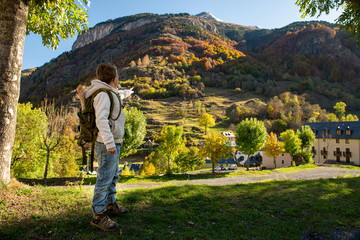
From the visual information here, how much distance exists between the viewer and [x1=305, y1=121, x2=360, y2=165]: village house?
45981 millimetres

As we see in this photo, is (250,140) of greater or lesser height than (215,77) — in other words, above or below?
below

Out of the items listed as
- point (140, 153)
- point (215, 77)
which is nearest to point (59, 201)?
point (140, 153)

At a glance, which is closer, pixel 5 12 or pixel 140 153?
pixel 5 12

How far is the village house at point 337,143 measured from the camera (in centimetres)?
4598

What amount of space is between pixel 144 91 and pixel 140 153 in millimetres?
84694

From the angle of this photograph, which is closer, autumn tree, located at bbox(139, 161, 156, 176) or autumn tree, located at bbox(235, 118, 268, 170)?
autumn tree, located at bbox(235, 118, 268, 170)

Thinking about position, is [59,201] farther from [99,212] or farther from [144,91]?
[144,91]

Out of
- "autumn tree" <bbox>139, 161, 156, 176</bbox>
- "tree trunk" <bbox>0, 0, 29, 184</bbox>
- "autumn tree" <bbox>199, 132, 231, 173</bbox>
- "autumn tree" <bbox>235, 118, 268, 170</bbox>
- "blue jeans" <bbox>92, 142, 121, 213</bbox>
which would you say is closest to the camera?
"blue jeans" <bbox>92, 142, 121, 213</bbox>

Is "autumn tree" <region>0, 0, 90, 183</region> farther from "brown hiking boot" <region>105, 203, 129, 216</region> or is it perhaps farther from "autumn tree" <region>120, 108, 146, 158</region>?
"autumn tree" <region>120, 108, 146, 158</region>

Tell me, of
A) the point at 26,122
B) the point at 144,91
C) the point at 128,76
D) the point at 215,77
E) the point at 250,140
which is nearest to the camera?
the point at 26,122

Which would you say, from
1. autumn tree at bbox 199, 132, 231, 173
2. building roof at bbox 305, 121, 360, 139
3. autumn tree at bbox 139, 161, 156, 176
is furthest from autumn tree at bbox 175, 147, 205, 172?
building roof at bbox 305, 121, 360, 139

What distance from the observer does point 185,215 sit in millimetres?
3660

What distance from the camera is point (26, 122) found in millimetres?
19891

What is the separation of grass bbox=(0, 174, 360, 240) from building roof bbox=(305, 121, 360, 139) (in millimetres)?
54821
